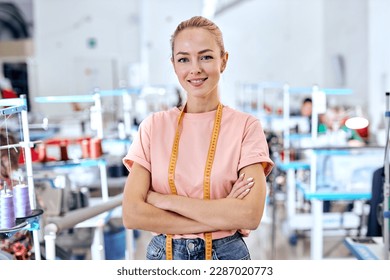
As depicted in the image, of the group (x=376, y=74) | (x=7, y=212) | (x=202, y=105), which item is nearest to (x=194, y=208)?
(x=202, y=105)

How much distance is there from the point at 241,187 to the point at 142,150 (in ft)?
0.82

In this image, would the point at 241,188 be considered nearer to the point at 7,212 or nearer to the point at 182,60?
the point at 182,60

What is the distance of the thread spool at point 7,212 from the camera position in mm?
1506

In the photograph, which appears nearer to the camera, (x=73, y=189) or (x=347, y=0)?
(x=73, y=189)

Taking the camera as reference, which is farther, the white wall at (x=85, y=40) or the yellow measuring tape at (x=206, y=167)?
the white wall at (x=85, y=40)

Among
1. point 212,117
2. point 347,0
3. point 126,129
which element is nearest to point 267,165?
point 212,117

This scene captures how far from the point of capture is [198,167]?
1.22 metres

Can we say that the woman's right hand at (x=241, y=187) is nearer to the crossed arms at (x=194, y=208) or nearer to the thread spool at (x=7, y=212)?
the crossed arms at (x=194, y=208)

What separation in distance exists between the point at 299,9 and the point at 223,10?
17.6 ft

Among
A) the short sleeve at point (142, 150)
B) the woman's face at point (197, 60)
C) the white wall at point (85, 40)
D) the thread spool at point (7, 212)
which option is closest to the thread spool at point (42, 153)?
the thread spool at point (7, 212)

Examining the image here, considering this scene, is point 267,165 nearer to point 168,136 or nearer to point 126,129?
point 168,136

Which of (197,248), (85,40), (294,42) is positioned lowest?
(197,248)
